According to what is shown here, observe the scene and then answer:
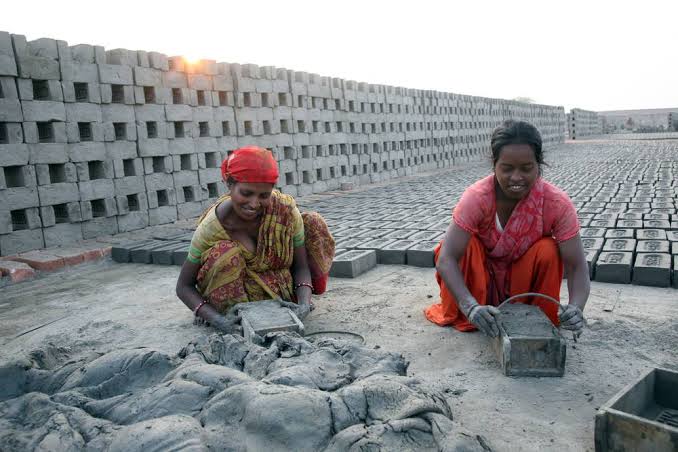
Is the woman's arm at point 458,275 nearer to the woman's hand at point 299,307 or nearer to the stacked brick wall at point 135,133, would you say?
the woman's hand at point 299,307

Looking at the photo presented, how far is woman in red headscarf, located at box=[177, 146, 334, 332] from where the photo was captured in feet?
9.57

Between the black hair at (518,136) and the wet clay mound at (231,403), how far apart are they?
44.2 inches

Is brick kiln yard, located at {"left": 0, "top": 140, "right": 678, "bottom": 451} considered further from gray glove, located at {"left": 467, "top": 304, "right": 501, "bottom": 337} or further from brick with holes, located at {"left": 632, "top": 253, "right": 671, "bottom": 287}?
gray glove, located at {"left": 467, "top": 304, "right": 501, "bottom": 337}

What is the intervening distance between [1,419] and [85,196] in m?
4.66

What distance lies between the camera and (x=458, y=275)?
268cm

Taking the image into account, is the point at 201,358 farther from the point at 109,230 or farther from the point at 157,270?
the point at 109,230

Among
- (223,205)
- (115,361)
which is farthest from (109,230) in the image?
(115,361)

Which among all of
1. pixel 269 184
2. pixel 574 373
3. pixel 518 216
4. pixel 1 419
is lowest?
pixel 574 373

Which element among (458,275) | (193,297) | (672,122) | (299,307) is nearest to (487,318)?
(458,275)

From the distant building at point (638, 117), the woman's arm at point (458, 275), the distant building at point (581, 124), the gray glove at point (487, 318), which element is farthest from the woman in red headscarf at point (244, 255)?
the distant building at point (638, 117)

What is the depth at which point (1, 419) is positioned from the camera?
6.10 ft

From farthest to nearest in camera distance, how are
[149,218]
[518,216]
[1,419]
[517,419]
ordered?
[149,218], [518,216], [517,419], [1,419]

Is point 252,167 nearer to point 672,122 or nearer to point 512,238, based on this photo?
point 512,238

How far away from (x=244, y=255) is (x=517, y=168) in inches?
61.5
